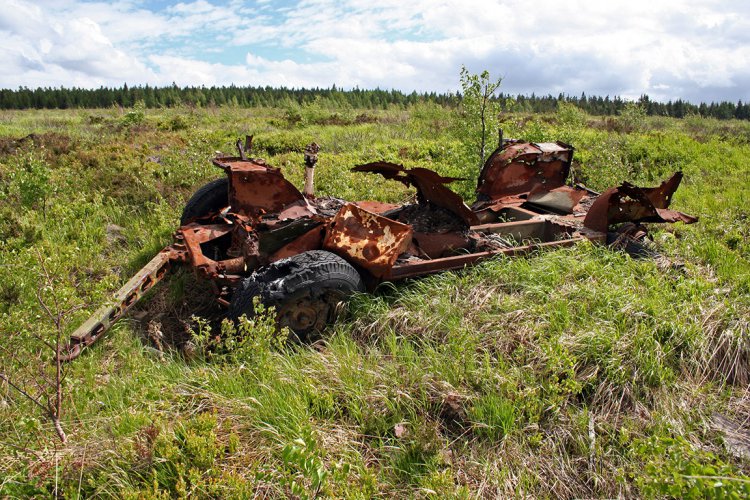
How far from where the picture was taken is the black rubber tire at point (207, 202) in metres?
5.22

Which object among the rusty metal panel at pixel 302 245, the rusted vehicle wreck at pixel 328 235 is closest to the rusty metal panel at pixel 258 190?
the rusted vehicle wreck at pixel 328 235

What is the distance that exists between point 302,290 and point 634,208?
3.56 m

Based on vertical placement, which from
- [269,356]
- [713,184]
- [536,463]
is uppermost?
[713,184]

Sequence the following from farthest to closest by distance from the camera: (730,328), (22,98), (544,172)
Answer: (22,98), (544,172), (730,328)

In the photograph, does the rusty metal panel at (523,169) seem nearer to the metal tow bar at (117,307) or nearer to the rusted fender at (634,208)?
the rusted fender at (634,208)

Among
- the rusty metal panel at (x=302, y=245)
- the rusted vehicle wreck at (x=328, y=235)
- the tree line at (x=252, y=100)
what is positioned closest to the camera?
the rusted vehicle wreck at (x=328, y=235)

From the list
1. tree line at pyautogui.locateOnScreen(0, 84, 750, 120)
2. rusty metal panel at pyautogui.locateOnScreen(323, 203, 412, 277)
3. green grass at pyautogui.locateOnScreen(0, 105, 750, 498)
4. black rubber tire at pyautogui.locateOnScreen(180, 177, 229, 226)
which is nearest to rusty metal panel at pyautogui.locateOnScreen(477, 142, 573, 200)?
green grass at pyautogui.locateOnScreen(0, 105, 750, 498)

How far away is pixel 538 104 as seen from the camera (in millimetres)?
57688

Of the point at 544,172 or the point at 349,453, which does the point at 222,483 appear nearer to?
the point at 349,453

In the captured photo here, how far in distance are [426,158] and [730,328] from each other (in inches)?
365

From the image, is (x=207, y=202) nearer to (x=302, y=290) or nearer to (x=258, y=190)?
(x=258, y=190)

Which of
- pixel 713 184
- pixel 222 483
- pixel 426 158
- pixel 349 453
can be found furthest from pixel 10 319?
pixel 713 184

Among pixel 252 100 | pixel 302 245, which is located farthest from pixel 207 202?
pixel 252 100

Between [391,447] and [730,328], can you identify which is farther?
[730,328]
